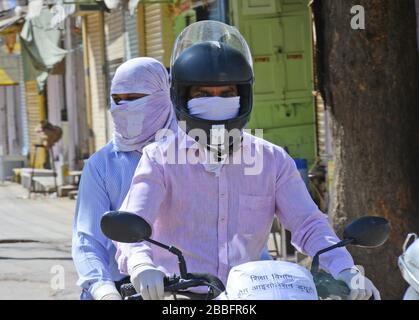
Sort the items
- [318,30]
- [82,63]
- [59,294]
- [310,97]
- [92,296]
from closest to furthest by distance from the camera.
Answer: [92,296] < [318,30] < [59,294] < [310,97] < [82,63]

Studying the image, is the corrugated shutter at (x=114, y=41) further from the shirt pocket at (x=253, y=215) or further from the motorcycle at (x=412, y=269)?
the shirt pocket at (x=253, y=215)

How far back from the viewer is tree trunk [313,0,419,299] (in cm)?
788

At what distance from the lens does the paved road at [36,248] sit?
33.2ft

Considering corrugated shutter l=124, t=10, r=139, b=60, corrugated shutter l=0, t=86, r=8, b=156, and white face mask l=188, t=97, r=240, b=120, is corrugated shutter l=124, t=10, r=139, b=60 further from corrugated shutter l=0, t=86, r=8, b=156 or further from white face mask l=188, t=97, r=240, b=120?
white face mask l=188, t=97, r=240, b=120

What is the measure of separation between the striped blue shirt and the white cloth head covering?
7 cm

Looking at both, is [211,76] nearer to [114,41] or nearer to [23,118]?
[114,41]

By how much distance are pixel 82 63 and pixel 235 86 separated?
66.2 feet

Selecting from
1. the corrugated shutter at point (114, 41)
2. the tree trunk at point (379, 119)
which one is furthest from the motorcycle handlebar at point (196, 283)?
the corrugated shutter at point (114, 41)

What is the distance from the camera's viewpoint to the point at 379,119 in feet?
26.3

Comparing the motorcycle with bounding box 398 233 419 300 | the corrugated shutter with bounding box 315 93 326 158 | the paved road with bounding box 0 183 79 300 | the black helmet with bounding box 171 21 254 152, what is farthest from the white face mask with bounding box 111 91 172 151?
the corrugated shutter with bounding box 315 93 326 158

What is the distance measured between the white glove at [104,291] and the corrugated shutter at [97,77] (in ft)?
55.4

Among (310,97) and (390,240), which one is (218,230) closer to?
(390,240)

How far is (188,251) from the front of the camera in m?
3.61

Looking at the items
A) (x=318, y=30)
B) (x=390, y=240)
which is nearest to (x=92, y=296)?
(x=390, y=240)
